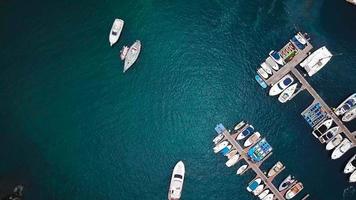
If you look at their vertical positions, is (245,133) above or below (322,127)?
above

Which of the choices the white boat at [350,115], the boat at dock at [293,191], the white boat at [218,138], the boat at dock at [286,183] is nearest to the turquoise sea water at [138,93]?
the white boat at [218,138]

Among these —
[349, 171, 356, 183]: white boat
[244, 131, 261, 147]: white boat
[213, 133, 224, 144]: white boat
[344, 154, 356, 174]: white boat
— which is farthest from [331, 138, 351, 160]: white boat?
[213, 133, 224, 144]: white boat

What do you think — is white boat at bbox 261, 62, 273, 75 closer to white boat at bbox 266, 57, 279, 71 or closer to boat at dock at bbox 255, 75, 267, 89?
white boat at bbox 266, 57, 279, 71

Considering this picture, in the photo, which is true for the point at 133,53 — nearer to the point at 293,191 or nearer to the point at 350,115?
the point at 293,191

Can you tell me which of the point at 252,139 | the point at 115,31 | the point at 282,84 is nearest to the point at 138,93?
the point at 115,31

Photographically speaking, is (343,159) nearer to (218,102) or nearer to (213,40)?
(218,102)

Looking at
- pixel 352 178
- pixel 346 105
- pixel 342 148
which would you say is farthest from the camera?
pixel 352 178
